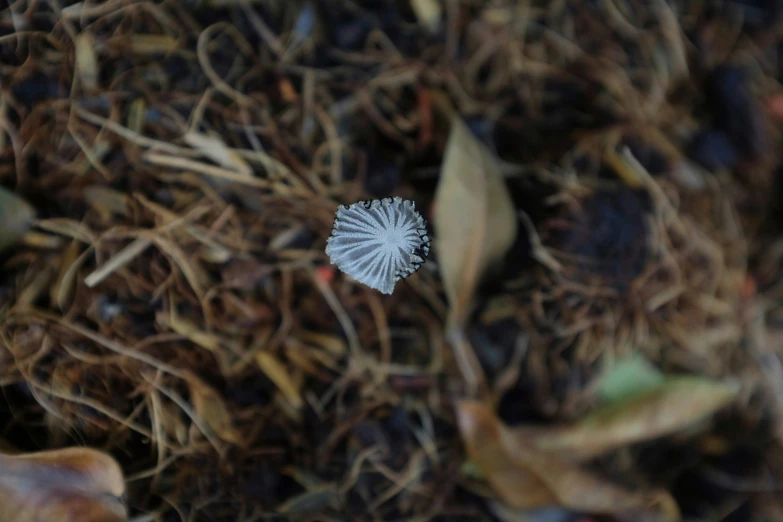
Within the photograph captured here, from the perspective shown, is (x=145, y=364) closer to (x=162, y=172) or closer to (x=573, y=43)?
(x=162, y=172)

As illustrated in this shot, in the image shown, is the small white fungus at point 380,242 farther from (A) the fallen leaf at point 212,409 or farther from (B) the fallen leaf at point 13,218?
(B) the fallen leaf at point 13,218

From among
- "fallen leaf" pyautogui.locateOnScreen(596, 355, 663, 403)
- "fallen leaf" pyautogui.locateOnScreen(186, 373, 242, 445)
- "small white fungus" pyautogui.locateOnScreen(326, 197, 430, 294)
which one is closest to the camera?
"small white fungus" pyautogui.locateOnScreen(326, 197, 430, 294)

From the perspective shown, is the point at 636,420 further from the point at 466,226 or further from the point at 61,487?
the point at 61,487

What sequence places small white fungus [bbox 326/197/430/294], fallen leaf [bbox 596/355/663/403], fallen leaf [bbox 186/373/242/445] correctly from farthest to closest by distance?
fallen leaf [bbox 596/355/663/403] → fallen leaf [bbox 186/373/242/445] → small white fungus [bbox 326/197/430/294]

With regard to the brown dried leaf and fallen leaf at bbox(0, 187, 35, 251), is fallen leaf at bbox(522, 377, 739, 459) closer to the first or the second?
the brown dried leaf

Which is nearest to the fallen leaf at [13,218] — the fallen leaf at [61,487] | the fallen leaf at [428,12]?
the fallen leaf at [61,487]

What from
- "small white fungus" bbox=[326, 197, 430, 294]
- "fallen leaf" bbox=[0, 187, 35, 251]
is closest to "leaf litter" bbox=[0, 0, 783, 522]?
"fallen leaf" bbox=[0, 187, 35, 251]
